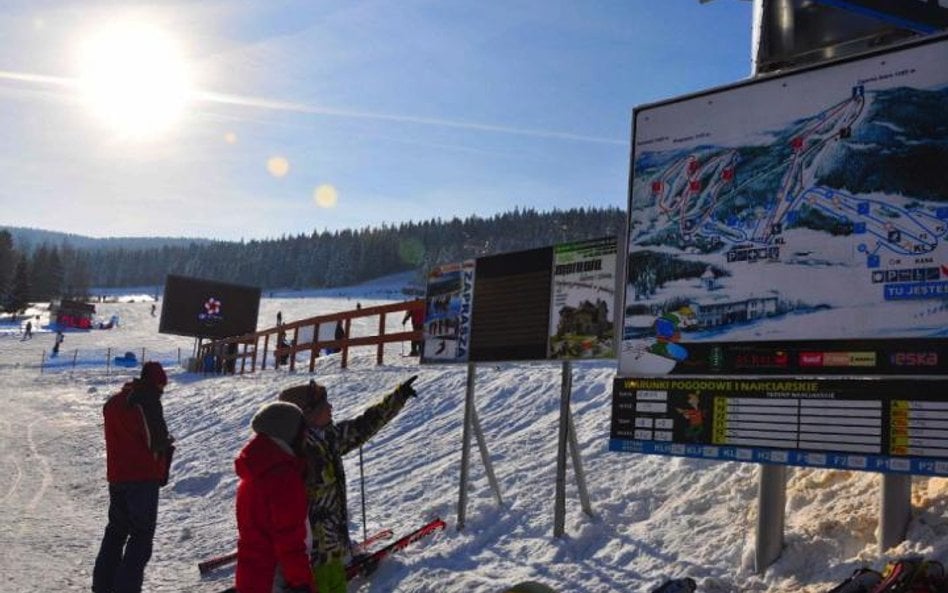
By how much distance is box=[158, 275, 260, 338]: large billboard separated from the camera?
33594mm

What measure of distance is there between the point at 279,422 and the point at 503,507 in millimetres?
3657

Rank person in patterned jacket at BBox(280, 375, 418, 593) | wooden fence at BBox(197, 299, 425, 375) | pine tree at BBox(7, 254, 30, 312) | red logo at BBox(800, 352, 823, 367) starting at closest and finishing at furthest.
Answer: red logo at BBox(800, 352, 823, 367)
person in patterned jacket at BBox(280, 375, 418, 593)
wooden fence at BBox(197, 299, 425, 375)
pine tree at BBox(7, 254, 30, 312)

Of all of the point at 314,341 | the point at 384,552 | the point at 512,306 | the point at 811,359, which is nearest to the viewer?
the point at 811,359

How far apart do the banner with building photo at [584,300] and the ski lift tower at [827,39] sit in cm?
162

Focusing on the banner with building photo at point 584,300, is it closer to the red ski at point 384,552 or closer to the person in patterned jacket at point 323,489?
the red ski at point 384,552

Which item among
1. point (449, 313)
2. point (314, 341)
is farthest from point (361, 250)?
point (449, 313)

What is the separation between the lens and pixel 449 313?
26.3ft

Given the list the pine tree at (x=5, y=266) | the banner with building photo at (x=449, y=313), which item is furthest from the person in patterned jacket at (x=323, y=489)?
the pine tree at (x=5, y=266)

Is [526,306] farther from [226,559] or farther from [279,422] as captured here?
[226,559]

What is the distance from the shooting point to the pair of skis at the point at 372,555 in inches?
263

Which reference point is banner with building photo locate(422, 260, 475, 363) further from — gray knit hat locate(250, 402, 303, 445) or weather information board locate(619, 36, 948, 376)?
gray knit hat locate(250, 402, 303, 445)

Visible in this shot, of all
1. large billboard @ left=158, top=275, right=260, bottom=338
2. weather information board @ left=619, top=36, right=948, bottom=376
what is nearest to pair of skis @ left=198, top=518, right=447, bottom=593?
weather information board @ left=619, top=36, right=948, bottom=376

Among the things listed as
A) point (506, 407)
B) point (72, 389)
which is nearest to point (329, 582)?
point (506, 407)

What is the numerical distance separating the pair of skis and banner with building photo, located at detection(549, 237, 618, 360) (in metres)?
1.93
